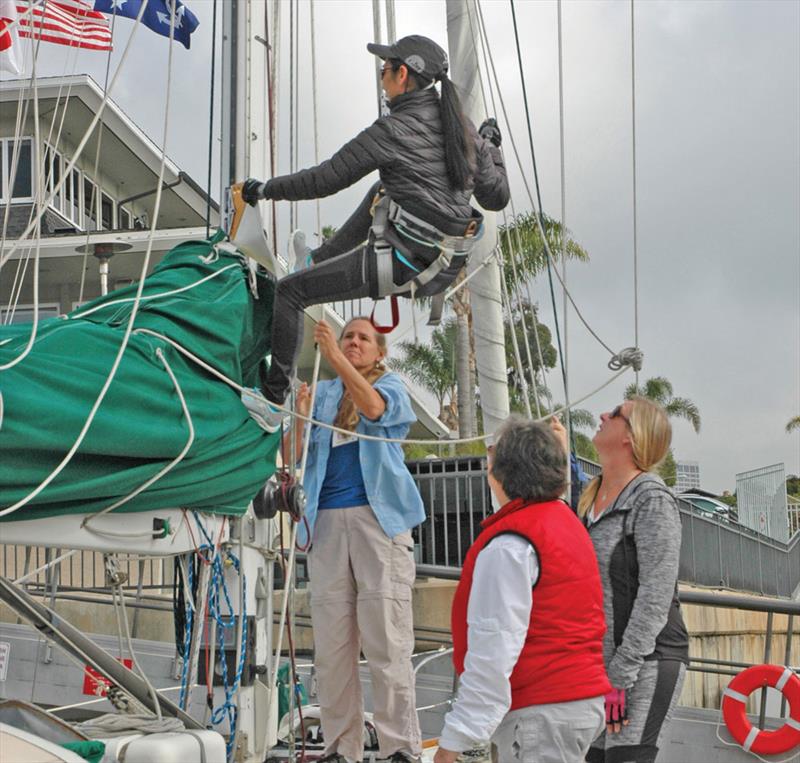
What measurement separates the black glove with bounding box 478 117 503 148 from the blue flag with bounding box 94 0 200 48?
32.1ft

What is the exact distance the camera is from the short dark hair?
3.38m

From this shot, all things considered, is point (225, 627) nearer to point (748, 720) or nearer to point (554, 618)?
point (554, 618)

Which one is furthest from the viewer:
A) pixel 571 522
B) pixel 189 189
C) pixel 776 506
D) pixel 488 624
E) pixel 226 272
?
pixel 776 506

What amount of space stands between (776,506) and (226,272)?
2137cm

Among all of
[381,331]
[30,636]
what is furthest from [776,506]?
[381,331]

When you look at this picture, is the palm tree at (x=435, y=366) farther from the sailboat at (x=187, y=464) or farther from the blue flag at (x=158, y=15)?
the sailboat at (x=187, y=464)

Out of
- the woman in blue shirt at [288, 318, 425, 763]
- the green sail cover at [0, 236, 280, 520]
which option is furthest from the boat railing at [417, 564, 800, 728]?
the green sail cover at [0, 236, 280, 520]

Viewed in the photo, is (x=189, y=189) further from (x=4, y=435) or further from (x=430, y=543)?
(x=4, y=435)

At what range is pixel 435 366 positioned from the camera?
42.9m

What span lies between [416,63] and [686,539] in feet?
43.5

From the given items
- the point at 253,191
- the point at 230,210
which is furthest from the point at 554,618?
the point at 230,210

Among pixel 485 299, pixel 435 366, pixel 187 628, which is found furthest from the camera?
pixel 435 366

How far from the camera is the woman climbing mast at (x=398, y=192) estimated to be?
461 cm

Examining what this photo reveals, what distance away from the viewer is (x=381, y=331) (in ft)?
16.9
